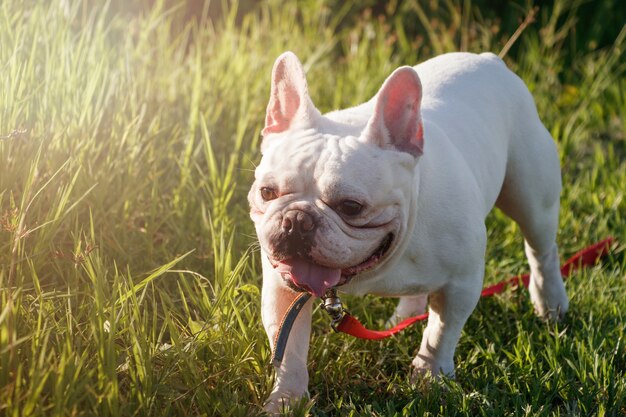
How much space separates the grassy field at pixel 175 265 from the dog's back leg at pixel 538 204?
85 millimetres

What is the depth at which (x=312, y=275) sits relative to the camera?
8.44 ft

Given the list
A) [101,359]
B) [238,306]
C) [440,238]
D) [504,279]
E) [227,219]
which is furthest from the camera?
[504,279]

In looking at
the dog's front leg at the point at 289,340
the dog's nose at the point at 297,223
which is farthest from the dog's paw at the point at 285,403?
the dog's nose at the point at 297,223

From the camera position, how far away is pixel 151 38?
17.1 ft

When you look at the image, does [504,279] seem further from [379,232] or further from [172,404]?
[172,404]

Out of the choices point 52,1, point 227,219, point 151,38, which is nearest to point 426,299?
point 227,219

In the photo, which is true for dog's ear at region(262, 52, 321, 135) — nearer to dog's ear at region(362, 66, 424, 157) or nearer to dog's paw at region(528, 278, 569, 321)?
dog's ear at region(362, 66, 424, 157)

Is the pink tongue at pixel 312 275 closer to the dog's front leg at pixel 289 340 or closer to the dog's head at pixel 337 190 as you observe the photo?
the dog's head at pixel 337 190

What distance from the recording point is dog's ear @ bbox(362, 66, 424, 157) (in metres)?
2.61

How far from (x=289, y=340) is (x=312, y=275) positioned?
36 cm

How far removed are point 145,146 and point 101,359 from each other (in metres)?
1.65

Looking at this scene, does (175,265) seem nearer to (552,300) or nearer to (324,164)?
(324,164)

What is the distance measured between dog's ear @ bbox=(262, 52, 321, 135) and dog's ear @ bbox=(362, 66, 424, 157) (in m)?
0.21

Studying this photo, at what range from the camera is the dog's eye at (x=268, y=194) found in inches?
103
